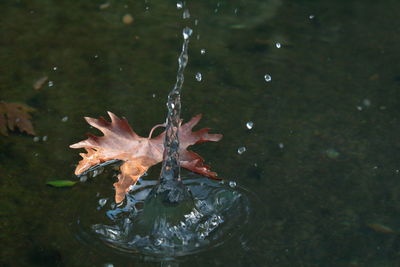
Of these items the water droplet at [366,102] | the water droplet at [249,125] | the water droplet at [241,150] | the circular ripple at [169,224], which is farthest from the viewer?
the water droplet at [366,102]

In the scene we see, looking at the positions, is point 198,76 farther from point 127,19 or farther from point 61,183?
point 61,183

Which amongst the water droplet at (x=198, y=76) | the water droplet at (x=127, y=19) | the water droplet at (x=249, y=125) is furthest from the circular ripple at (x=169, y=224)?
the water droplet at (x=127, y=19)

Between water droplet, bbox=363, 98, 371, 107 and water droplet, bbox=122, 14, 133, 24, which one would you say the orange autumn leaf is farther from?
water droplet, bbox=122, 14, 133, 24

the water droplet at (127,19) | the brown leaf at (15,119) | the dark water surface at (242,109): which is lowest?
the water droplet at (127,19)

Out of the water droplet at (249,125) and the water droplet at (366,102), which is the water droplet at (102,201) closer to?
the water droplet at (249,125)

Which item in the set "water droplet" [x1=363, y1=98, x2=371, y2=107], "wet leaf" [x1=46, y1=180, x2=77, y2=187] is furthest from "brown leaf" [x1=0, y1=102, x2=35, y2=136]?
"water droplet" [x1=363, y1=98, x2=371, y2=107]

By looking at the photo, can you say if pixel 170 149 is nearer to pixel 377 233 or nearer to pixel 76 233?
pixel 76 233

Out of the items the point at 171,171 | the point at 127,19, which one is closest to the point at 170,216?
the point at 171,171
